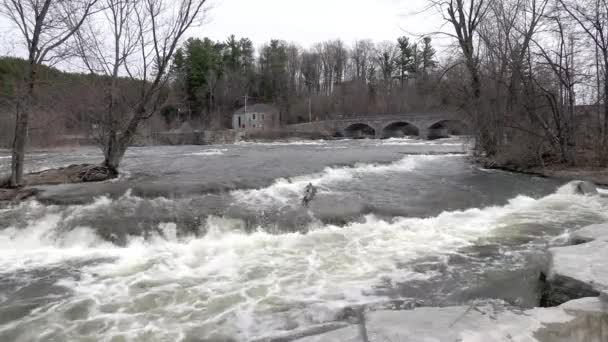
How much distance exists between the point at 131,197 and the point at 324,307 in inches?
268

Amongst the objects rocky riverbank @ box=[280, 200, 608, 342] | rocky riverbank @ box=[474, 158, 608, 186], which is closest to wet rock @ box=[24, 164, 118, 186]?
rocky riverbank @ box=[280, 200, 608, 342]

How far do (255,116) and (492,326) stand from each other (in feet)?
214

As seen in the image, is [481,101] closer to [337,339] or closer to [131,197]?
[131,197]

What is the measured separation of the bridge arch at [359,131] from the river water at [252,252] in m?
48.1

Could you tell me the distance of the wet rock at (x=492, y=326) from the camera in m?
2.81

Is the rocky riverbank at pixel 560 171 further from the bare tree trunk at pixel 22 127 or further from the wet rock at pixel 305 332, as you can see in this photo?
the bare tree trunk at pixel 22 127

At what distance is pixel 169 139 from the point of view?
148 ft

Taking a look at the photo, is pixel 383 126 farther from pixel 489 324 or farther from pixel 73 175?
pixel 489 324

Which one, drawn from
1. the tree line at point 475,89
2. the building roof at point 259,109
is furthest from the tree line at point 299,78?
the tree line at point 475,89

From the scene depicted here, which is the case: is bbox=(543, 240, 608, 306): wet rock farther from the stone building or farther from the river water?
the stone building

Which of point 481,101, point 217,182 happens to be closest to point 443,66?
point 481,101

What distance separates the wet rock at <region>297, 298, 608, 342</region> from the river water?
3.92 feet

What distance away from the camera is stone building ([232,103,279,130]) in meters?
64.9

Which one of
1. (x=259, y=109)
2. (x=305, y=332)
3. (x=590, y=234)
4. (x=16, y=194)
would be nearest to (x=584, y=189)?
(x=590, y=234)
